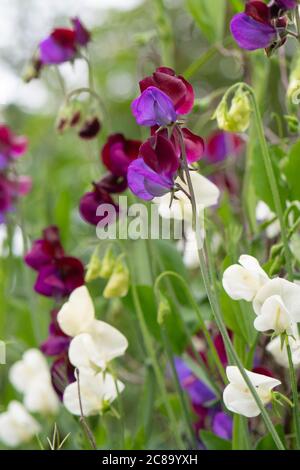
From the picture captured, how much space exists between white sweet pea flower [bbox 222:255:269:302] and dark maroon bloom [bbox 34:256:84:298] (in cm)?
25

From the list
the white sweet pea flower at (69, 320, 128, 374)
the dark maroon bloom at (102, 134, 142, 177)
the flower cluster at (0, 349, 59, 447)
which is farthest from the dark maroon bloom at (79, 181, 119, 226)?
the flower cluster at (0, 349, 59, 447)

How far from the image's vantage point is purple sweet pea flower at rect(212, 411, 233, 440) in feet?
2.71

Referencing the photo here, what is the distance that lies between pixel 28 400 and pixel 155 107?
0.68m

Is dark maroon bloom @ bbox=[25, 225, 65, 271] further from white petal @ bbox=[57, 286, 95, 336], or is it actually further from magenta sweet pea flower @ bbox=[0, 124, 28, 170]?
magenta sweet pea flower @ bbox=[0, 124, 28, 170]

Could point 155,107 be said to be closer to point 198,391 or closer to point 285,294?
point 285,294

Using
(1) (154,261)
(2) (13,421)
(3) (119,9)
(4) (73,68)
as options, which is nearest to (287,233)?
(1) (154,261)

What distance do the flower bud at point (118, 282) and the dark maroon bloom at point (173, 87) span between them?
0.72 ft

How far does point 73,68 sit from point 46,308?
41 centimetres

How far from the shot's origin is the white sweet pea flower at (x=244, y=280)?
59 centimetres

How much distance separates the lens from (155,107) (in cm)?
56

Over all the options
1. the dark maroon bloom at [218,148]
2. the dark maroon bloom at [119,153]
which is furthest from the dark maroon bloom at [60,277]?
the dark maroon bloom at [218,148]

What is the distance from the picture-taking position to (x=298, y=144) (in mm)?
761

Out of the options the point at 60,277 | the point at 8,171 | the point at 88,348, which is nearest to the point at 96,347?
the point at 88,348
